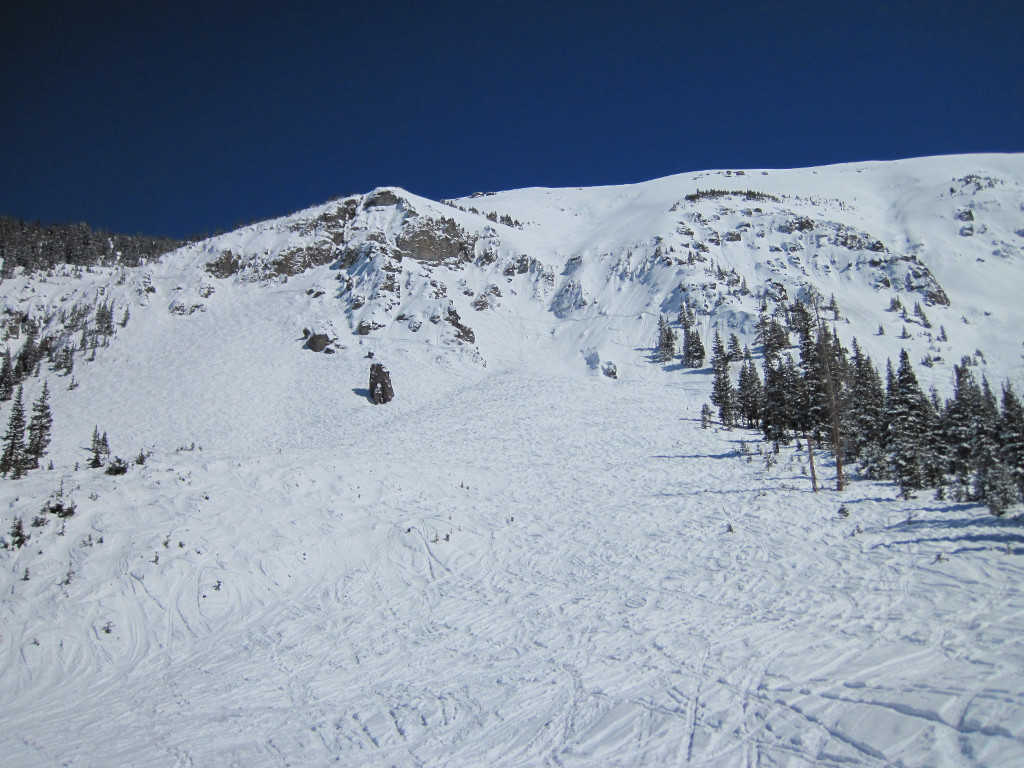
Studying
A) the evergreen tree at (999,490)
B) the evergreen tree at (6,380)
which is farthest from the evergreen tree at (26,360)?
the evergreen tree at (999,490)

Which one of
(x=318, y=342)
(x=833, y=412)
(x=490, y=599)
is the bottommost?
(x=490, y=599)

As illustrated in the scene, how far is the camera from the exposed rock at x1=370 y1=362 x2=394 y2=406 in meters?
51.6

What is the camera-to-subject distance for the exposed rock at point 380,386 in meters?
51.6

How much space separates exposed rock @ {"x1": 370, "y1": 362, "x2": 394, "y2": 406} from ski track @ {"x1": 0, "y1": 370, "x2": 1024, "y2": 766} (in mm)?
28356

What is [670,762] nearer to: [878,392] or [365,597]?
[365,597]

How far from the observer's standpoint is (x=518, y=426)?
1517 inches

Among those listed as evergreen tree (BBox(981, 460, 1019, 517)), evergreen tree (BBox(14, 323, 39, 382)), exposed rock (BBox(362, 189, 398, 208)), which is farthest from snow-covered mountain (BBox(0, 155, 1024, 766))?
exposed rock (BBox(362, 189, 398, 208))

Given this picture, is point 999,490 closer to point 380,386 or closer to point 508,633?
point 508,633

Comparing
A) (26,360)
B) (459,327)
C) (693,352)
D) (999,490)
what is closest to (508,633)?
(999,490)

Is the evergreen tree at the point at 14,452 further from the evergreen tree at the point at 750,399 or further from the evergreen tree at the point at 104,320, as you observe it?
the evergreen tree at the point at 750,399

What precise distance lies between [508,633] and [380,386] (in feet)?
139

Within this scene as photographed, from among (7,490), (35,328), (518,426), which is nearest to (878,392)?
(518,426)

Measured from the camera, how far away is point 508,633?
39.6 ft

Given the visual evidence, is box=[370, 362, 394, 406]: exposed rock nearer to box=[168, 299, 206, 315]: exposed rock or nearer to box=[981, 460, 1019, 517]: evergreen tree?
box=[168, 299, 206, 315]: exposed rock
